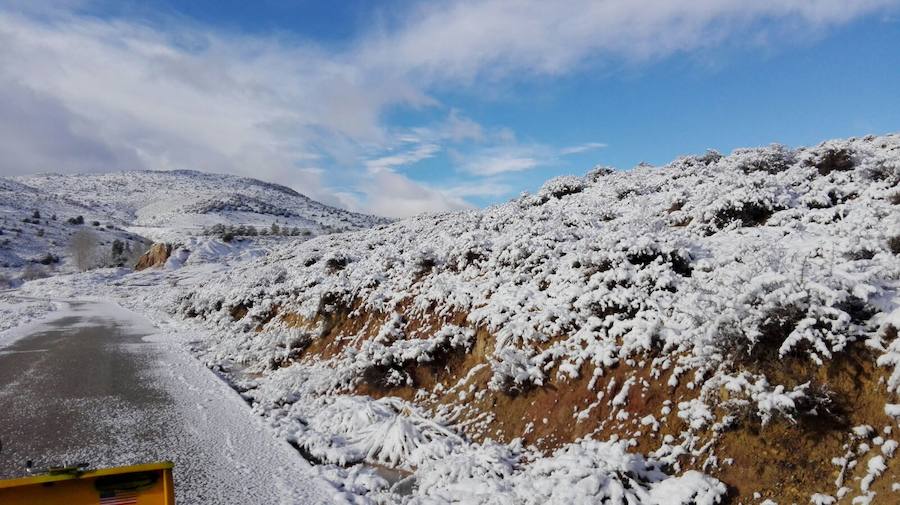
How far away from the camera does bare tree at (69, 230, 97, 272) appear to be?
255 feet

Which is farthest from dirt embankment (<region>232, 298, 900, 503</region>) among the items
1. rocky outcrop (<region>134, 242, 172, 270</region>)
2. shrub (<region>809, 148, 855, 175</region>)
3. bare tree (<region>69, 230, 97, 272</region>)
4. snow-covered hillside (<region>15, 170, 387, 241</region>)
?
snow-covered hillside (<region>15, 170, 387, 241</region>)

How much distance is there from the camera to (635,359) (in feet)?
24.5

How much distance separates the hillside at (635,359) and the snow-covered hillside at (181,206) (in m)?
105

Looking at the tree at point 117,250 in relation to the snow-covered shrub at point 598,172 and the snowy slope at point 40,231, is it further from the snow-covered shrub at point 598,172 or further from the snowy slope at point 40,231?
the snow-covered shrub at point 598,172

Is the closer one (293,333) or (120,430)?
(120,430)

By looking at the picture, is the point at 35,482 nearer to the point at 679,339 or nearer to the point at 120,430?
the point at 120,430

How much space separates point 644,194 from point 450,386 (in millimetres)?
11609

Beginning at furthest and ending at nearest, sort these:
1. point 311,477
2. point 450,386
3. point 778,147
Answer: point 778,147, point 450,386, point 311,477

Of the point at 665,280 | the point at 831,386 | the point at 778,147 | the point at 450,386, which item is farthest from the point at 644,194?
the point at 831,386

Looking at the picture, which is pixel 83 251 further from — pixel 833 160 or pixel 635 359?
pixel 833 160

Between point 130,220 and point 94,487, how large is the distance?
166491mm

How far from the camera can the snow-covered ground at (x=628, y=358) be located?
18.1 feet

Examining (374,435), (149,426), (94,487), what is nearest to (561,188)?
(374,435)

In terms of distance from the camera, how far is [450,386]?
9.53 m
